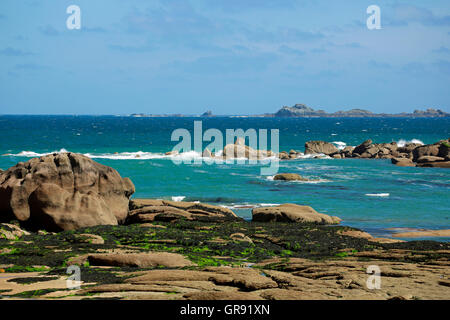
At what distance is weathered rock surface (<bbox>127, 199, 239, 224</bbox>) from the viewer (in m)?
25.7

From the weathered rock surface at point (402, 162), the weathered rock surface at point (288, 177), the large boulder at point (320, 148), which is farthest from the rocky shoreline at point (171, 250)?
the large boulder at point (320, 148)

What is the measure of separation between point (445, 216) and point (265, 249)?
53.6ft

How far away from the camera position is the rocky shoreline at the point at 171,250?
11383 mm

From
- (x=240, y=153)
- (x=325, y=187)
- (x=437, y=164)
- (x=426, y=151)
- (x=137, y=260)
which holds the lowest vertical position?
(x=325, y=187)

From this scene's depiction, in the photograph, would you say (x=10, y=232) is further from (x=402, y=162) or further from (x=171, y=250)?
(x=402, y=162)

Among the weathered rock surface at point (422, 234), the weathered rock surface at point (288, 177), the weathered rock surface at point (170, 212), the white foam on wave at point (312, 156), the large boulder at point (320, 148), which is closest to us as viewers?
the weathered rock surface at point (422, 234)

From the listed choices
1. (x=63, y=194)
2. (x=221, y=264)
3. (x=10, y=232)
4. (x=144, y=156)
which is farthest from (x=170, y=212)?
(x=144, y=156)

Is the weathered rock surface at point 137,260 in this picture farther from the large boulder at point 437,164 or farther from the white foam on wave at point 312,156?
the white foam on wave at point 312,156

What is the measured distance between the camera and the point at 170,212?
25.9m

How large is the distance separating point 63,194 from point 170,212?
558 centimetres

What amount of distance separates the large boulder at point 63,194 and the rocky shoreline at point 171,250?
0.15 ft

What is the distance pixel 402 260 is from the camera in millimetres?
16359
